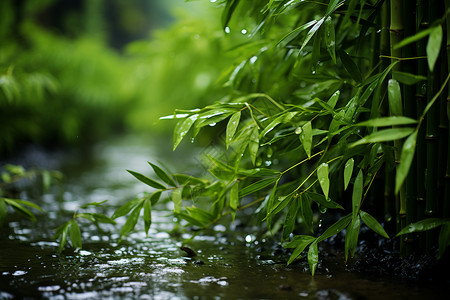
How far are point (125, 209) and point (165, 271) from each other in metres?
0.19

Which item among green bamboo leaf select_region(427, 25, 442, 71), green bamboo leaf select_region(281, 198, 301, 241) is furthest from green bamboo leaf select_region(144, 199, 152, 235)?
green bamboo leaf select_region(427, 25, 442, 71)

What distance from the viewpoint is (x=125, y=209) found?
41.1 inches

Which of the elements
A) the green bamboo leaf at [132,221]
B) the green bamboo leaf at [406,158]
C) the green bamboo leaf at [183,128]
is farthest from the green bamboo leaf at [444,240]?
the green bamboo leaf at [132,221]

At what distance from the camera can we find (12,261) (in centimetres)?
106

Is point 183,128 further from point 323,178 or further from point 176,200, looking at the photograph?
point 323,178

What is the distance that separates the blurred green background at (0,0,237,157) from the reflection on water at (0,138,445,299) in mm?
538

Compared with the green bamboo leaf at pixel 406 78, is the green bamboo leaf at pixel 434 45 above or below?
above

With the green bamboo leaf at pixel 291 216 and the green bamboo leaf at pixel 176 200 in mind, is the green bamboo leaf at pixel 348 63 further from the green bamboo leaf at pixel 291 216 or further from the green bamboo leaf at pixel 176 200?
the green bamboo leaf at pixel 176 200

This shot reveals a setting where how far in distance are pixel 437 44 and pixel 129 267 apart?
0.84m

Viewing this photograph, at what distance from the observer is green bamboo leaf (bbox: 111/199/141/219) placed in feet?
3.38

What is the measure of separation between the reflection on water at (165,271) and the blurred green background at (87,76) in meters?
0.54

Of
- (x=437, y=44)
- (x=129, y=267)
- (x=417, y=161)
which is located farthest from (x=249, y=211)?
(x=437, y=44)

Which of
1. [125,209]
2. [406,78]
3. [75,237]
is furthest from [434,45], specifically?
[75,237]

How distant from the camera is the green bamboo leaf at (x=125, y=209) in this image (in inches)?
40.6
